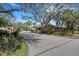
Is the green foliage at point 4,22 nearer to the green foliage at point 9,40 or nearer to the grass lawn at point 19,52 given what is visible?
the green foliage at point 9,40

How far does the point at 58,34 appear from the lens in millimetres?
3564

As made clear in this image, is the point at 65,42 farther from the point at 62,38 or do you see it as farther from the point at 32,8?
the point at 32,8

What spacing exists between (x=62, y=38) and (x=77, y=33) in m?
0.23

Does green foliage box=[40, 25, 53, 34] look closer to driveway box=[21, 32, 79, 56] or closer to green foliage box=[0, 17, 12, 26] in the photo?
driveway box=[21, 32, 79, 56]

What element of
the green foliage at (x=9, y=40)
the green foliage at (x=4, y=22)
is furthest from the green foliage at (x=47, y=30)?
the green foliage at (x=4, y=22)

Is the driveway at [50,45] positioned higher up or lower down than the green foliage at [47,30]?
lower down

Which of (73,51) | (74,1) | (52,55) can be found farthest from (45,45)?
(74,1)

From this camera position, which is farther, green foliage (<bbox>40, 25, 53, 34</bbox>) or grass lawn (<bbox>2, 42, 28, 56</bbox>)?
green foliage (<bbox>40, 25, 53, 34</bbox>)

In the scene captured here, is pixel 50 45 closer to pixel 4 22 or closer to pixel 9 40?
pixel 9 40

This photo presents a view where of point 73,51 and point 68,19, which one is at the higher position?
point 68,19

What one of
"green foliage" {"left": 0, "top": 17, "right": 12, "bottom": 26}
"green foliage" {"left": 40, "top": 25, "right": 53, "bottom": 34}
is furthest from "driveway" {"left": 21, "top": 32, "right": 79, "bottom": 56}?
"green foliage" {"left": 0, "top": 17, "right": 12, "bottom": 26}

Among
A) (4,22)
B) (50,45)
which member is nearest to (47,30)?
(50,45)

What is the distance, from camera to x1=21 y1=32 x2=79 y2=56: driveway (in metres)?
3.47

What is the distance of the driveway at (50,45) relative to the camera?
11.4 feet
